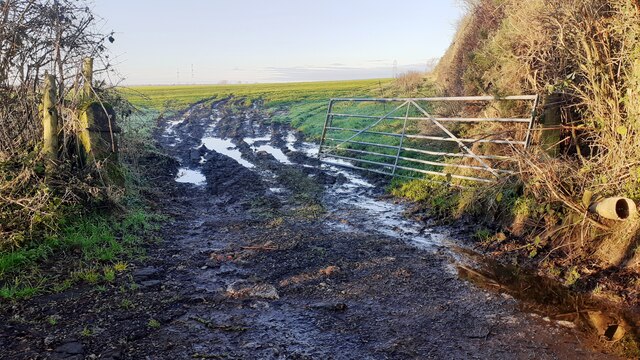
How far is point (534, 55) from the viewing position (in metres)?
8.11

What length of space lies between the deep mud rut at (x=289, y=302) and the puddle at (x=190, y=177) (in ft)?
7.56

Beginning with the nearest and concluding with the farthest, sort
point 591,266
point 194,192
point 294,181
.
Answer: point 591,266, point 194,192, point 294,181

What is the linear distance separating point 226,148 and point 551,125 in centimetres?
1185

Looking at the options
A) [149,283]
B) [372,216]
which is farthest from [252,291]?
[372,216]

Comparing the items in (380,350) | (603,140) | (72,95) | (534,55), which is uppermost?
(534,55)

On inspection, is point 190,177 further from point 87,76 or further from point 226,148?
point 226,148

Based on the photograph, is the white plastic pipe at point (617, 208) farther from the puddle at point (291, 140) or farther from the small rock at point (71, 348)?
the puddle at point (291, 140)

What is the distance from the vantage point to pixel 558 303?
200 inches

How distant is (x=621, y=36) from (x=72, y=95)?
8345 mm

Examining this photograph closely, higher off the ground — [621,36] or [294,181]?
[621,36]

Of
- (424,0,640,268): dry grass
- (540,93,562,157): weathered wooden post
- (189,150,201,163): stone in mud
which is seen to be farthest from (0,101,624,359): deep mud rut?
(189,150,201,163): stone in mud

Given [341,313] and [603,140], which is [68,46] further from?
[603,140]

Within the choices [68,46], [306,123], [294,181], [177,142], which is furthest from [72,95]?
[306,123]

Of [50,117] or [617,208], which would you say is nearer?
[617,208]
